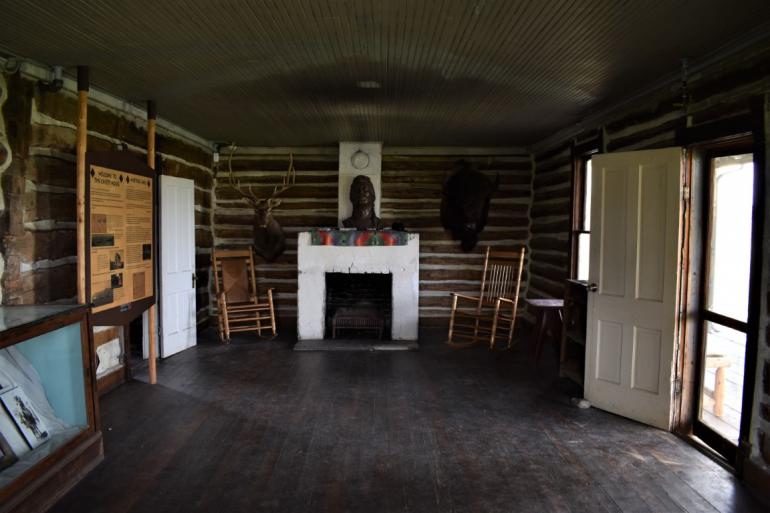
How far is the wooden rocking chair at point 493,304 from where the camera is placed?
24.4 feet

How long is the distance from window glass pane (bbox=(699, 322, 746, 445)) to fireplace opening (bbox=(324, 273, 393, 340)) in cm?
418

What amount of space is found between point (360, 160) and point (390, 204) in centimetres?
104

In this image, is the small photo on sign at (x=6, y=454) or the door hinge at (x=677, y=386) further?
the door hinge at (x=677, y=386)

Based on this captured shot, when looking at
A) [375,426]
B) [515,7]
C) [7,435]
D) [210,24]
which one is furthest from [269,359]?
[515,7]

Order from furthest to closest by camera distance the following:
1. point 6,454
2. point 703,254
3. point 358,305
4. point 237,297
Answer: point 237,297 → point 358,305 → point 703,254 → point 6,454

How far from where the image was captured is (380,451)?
3898 millimetres

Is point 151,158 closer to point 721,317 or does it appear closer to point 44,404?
point 44,404

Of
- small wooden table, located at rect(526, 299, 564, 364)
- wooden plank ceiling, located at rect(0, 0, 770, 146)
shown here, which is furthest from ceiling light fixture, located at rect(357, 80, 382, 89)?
small wooden table, located at rect(526, 299, 564, 364)

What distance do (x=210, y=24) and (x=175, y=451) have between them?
10.2 feet

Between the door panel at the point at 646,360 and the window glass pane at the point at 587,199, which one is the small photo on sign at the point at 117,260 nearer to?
the door panel at the point at 646,360

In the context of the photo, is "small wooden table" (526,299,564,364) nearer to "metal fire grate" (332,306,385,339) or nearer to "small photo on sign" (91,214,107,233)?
"metal fire grate" (332,306,385,339)

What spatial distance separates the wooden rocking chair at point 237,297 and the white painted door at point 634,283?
4.86m

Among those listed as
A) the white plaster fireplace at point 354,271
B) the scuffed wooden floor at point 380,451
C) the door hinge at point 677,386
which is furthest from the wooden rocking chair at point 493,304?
the door hinge at point 677,386

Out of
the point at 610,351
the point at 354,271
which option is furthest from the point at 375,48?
the point at 354,271
